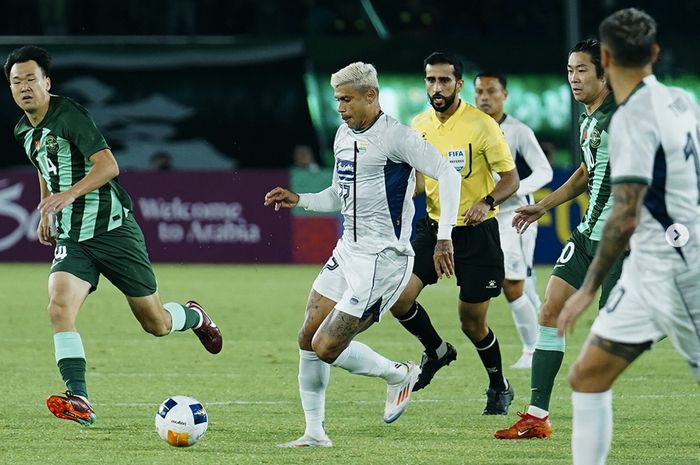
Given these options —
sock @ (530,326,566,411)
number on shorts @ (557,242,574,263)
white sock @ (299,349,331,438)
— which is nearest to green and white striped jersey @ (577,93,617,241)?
number on shorts @ (557,242,574,263)

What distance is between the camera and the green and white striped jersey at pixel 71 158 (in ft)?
27.8

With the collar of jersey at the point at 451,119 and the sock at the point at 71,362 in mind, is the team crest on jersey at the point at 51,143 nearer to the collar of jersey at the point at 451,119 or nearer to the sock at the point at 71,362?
the sock at the point at 71,362

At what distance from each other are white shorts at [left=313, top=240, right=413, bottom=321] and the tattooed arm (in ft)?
7.53

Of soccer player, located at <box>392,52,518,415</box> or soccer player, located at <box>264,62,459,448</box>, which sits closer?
soccer player, located at <box>264,62,459,448</box>

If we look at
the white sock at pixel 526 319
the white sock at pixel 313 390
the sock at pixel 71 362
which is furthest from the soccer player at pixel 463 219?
the white sock at pixel 526 319

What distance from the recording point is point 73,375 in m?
8.24

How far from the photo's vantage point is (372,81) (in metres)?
7.73

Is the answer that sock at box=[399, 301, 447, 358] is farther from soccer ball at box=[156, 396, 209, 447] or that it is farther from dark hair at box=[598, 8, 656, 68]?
dark hair at box=[598, 8, 656, 68]

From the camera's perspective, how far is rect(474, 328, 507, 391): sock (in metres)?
9.03

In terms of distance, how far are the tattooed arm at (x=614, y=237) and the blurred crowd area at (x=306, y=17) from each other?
72.2 ft

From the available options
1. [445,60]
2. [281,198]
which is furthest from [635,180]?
[445,60]

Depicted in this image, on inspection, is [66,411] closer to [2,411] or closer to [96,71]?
[2,411]

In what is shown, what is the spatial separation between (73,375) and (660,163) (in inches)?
153

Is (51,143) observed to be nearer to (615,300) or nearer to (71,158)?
(71,158)
